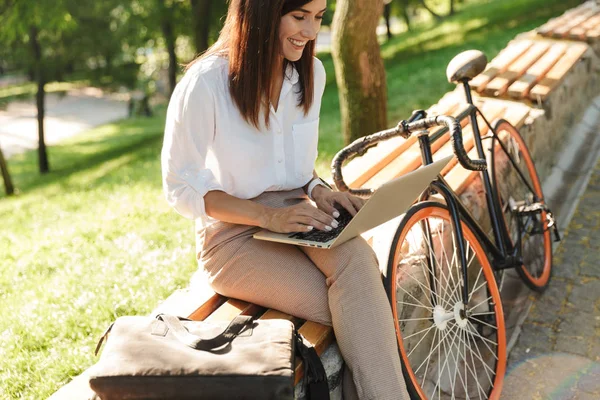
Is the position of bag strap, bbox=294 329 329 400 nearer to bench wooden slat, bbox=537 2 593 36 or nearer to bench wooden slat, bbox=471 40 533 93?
bench wooden slat, bbox=471 40 533 93

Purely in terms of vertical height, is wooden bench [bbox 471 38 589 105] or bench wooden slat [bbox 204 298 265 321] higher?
wooden bench [bbox 471 38 589 105]

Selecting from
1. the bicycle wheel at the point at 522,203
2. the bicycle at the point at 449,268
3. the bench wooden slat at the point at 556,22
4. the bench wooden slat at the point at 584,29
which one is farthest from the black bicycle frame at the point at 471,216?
the bench wooden slat at the point at 556,22

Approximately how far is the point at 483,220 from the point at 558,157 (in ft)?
6.76

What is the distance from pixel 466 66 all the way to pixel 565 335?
1486 mm

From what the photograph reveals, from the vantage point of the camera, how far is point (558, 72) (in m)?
5.48

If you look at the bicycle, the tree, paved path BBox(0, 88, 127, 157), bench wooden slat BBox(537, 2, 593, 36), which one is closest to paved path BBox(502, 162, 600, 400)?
the bicycle

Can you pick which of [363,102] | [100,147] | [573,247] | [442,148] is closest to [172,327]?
[442,148]

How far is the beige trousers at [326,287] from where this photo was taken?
226 centimetres

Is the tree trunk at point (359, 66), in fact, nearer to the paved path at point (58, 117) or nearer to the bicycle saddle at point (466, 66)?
the bicycle saddle at point (466, 66)

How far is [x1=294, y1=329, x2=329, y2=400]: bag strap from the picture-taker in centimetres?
217

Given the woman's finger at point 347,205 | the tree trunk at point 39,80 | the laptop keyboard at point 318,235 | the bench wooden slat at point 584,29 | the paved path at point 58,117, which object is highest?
the bench wooden slat at point 584,29

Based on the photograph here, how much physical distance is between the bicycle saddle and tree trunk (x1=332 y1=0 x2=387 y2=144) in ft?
6.69

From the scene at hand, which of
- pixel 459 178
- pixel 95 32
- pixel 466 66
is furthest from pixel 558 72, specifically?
pixel 95 32

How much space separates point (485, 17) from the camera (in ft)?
52.8
